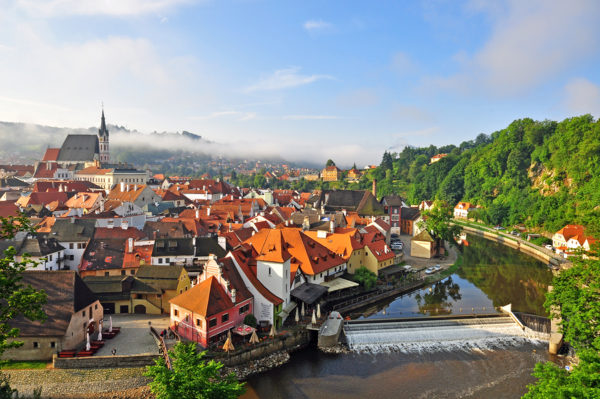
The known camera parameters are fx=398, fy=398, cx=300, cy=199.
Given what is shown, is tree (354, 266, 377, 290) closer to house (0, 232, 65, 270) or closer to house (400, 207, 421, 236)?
house (0, 232, 65, 270)

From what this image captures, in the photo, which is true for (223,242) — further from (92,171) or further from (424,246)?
(92,171)

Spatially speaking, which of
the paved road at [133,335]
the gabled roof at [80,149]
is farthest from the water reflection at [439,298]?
the gabled roof at [80,149]

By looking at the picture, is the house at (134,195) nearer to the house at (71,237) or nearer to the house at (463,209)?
the house at (71,237)

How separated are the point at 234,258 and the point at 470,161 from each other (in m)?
125

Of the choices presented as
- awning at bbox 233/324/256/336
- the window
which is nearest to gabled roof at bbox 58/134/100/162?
the window

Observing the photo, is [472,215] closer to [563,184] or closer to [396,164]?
[563,184]

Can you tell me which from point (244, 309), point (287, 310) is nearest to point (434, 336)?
point (287, 310)

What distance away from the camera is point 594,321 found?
27.8 metres

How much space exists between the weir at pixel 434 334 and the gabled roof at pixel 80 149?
440 feet

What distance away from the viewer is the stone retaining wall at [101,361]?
1056 inches

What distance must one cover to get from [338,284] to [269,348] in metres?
13.4

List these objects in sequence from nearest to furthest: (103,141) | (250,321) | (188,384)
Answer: (188,384) → (250,321) → (103,141)

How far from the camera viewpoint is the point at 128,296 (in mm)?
36812

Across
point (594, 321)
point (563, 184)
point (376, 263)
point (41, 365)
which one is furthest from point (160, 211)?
point (563, 184)
